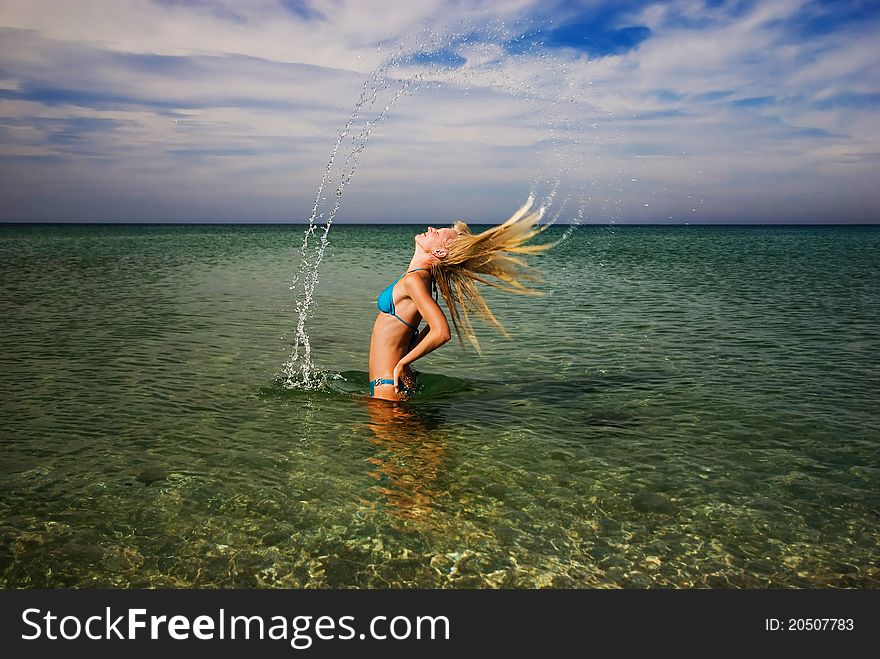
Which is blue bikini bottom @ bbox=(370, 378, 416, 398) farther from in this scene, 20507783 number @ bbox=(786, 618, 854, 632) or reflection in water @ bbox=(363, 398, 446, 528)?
20507783 number @ bbox=(786, 618, 854, 632)

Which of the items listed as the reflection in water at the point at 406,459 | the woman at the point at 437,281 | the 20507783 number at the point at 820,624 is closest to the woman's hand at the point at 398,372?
the woman at the point at 437,281

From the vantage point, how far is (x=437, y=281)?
26.3 ft

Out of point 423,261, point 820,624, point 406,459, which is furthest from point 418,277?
point 820,624

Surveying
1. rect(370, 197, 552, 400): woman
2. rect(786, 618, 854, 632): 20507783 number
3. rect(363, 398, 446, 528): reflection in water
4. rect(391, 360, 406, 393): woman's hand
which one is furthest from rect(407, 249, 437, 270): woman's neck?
rect(786, 618, 854, 632): 20507783 number

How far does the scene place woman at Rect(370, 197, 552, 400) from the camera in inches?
298

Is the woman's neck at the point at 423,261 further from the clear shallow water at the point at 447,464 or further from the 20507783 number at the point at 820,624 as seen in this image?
Result: the 20507783 number at the point at 820,624

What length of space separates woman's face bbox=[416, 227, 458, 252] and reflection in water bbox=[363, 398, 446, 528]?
201 centimetres

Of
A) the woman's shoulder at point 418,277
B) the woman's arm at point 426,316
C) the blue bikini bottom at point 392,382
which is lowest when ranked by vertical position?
the blue bikini bottom at point 392,382

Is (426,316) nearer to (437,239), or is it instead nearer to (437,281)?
(437,281)

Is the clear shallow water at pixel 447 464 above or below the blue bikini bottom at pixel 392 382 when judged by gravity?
below

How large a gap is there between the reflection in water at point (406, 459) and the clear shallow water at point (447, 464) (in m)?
0.03

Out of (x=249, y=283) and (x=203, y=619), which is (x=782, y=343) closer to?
(x=203, y=619)

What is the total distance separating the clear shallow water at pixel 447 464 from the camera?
4660 mm

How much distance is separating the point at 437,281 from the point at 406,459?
230cm
